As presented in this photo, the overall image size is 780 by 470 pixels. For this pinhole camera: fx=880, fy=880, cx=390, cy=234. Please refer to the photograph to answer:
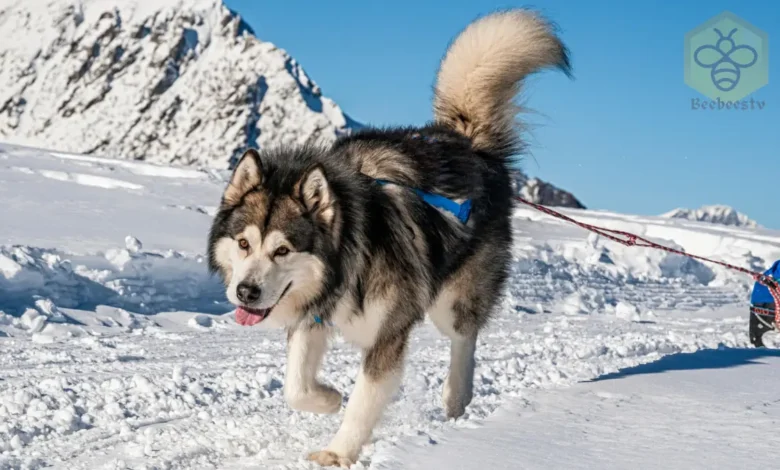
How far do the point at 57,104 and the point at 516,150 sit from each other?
5292 inches

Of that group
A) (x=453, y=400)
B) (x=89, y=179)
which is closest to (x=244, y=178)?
(x=453, y=400)

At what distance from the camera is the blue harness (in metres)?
4.26

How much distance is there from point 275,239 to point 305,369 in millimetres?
844

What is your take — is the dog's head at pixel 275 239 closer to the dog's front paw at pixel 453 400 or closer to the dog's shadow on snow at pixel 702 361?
the dog's front paw at pixel 453 400

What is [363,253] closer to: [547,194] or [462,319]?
[462,319]

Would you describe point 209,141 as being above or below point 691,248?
above

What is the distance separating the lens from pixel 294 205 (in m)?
3.71

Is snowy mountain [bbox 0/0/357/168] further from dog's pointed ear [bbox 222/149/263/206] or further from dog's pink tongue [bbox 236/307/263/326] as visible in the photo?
dog's pink tongue [bbox 236/307/263/326]

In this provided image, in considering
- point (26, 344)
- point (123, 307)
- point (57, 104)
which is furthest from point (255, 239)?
point (57, 104)

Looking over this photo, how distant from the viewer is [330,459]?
3.62m

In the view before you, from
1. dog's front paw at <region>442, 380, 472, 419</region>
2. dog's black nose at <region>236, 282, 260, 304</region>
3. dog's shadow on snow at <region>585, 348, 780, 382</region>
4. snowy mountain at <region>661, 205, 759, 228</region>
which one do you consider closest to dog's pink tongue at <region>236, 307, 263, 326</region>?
dog's black nose at <region>236, 282, 260, 304</region>

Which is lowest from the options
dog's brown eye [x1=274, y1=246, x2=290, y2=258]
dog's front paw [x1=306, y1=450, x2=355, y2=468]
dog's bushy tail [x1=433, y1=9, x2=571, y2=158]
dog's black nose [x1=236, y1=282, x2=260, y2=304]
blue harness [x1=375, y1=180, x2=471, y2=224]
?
dog's front paw [x1=306, y1=450, x2=355, y2=468]

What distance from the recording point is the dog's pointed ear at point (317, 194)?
367cm

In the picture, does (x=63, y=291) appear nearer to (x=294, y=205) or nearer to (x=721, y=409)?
(x=294, y=205)
